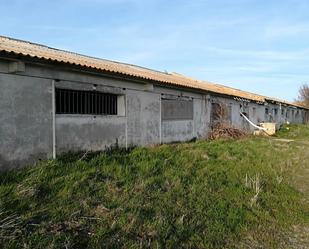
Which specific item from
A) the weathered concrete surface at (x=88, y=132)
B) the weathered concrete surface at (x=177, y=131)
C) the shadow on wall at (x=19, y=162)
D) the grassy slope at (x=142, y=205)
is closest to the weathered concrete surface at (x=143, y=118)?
the weathered concrete surface at (x=88, y=132)

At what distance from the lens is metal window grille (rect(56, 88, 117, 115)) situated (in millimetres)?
9016

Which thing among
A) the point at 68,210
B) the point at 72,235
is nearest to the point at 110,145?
the point at 68,210

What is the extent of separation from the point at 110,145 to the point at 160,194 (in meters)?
4.02

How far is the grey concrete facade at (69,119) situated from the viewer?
24.6 ft

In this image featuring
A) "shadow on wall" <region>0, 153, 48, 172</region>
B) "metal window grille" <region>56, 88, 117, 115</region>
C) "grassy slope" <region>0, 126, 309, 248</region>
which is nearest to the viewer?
"grassy slope" <region>0, 126, 309, 248</region>

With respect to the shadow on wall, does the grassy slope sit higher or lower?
lower

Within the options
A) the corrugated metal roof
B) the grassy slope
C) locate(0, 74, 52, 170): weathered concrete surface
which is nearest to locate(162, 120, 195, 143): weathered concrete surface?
the corrugated metal roof

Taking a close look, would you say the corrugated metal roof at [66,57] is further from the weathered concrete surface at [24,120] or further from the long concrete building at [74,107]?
the weathered concrete surface at [24,120]

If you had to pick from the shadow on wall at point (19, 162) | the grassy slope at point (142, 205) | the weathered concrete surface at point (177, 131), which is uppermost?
the weathered concrete surface at point (177, 131)

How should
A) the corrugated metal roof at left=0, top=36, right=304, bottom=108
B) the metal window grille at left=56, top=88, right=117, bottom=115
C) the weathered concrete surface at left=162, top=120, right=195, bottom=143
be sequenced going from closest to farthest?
the corrugated metal roof at left=0, top=36, right=304, bottom=108, the metal window grille at left=56, top=88, right=117, bottom=115, the weathered concrete surface at left=162, top=120, right=195, bottom=143

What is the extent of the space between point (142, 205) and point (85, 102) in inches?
175

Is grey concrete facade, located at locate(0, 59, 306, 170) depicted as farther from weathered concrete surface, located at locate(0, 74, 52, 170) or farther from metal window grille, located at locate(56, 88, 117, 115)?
metal window grille, located at locate(56, 88, 117, 115)

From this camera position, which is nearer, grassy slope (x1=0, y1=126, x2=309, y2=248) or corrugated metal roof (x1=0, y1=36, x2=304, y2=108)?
grassy slope (x1=0, y1=126, x2=309, y2=248)

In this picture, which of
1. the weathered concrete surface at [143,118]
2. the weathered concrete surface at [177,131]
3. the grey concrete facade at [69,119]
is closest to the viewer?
the grey concrete facade at [69,119]
